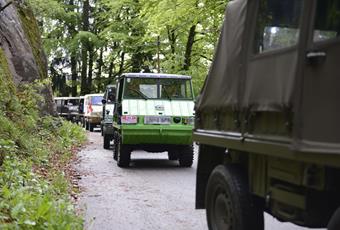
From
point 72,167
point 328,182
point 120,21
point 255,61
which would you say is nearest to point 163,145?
point 72,167

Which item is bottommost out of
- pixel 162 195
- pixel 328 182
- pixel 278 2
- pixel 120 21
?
pixel 162 195

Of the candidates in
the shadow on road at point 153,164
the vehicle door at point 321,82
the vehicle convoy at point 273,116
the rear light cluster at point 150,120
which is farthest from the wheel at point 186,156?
the vehicle door at point 321,82

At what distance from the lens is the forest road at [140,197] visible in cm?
786

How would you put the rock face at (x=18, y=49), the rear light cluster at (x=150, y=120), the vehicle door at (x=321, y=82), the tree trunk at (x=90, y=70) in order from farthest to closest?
the tree trunk at (x=90, y=70)
the rock face at (x=18, y=49)
the rear light cluster at (x=150, y=120)
the vehicle door at (x=321, y=82)

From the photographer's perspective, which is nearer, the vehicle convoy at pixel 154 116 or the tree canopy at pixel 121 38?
the vehicle convoy at pixel 154 116

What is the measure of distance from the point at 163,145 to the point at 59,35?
105 feet

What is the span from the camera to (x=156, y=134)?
14.2 metres

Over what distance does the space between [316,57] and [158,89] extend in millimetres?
11202

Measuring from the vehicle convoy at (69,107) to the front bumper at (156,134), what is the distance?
31145 millimetres

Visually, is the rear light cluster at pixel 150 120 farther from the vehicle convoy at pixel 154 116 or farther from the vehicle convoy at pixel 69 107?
the vehicle convoy at pixel 69 107

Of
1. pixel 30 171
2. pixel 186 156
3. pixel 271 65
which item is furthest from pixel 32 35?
pixel 271 65

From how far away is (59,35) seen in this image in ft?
146

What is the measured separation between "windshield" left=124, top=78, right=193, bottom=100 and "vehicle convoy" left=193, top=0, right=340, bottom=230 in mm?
8125

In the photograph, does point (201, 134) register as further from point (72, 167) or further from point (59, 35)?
point (59, 35)
